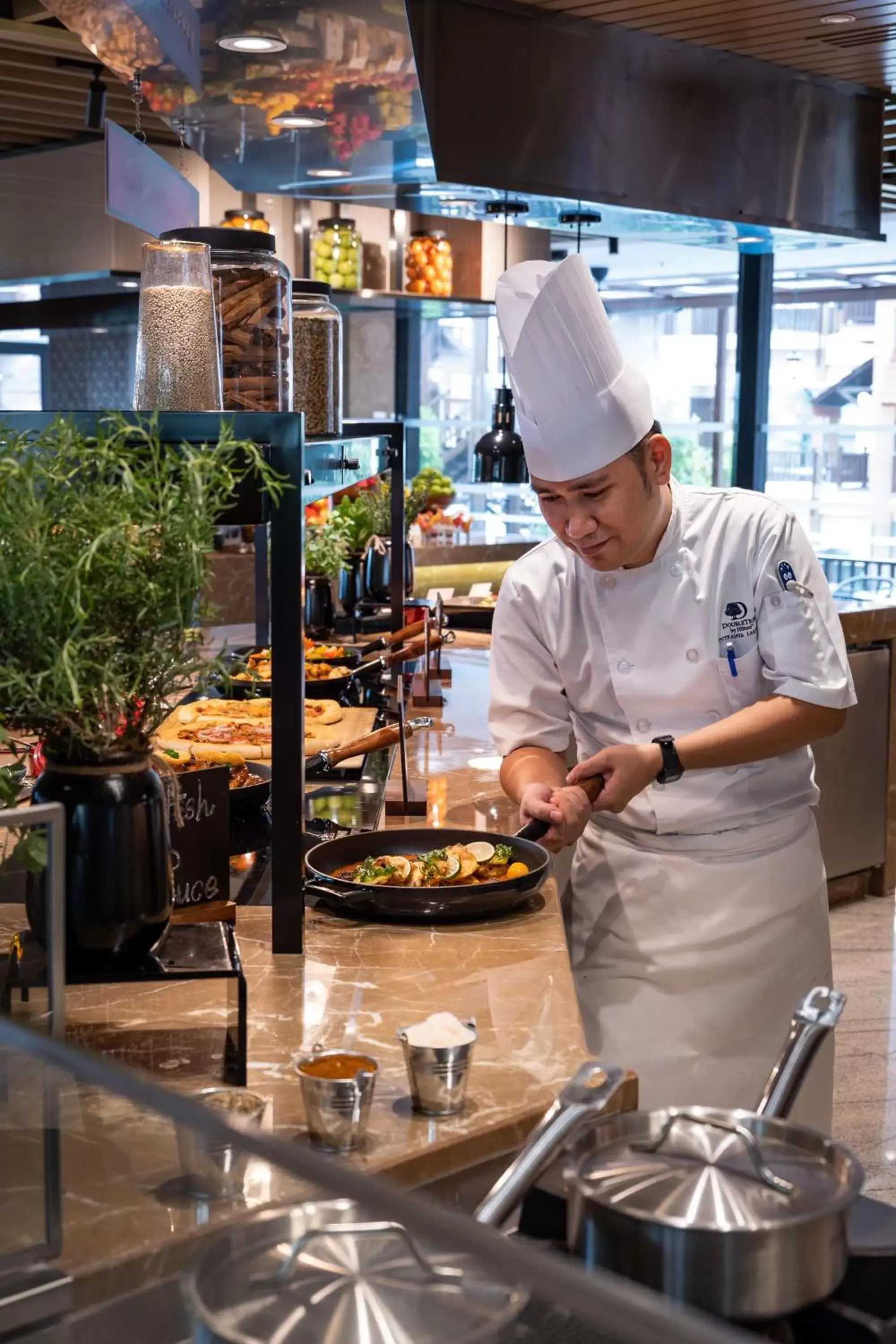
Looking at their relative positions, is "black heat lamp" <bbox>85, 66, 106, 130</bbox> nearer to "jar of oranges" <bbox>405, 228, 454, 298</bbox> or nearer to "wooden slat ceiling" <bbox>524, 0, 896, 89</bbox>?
"wooden slat ceiling" <bbox>524, 0, 896, 89</bbox>

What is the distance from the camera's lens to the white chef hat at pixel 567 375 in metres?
2.23

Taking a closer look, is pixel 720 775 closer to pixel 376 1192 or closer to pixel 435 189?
pixel 376 1192

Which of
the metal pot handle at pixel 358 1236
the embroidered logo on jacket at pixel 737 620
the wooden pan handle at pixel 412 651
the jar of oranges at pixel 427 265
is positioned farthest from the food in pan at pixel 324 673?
the jar of oranges at pixel 427 265

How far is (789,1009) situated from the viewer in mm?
2406

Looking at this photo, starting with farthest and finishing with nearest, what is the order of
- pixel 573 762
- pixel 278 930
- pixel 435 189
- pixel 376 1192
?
pixel 435 189 → pixel 573 762 → pixel 278 930 → pixel 376 1192

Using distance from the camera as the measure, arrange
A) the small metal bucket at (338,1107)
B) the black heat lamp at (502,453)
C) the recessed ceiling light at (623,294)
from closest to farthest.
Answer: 1. the small metal bucket at (338,1107)
2. the black heat lamp at (502,453)
3. the recessed ceiling light at (623,294)

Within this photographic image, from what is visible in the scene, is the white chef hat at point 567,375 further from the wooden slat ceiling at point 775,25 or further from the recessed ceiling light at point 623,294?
the recessed ceiling light at point 623,294

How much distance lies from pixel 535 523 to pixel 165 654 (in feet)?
32.9

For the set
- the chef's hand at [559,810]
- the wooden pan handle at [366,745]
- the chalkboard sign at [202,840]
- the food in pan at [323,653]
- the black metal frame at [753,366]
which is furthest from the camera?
the black metal frame at [753,366]

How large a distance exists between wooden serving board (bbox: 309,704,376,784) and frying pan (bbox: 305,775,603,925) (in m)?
0.75

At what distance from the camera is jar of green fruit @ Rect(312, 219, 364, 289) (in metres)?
7.59

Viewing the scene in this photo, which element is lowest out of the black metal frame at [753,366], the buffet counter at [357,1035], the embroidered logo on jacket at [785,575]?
the buffet counter at [357,1035]

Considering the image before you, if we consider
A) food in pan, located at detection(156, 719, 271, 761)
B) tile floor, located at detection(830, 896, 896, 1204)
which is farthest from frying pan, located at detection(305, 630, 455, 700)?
tile floor, located at detection(830, 896, 896, 1204)

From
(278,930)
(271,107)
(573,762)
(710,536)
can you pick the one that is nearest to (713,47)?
(271,107)
